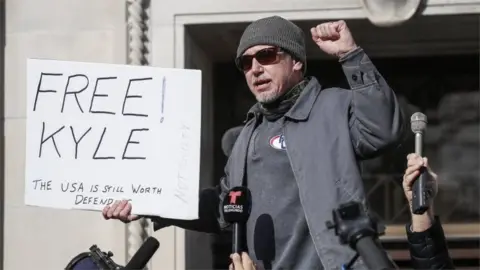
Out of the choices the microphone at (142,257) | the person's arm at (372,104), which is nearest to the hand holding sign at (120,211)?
the microphone at (142,257)

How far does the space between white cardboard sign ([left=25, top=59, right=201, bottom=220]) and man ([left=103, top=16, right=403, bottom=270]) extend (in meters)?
0.10

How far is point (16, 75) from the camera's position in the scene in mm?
5375

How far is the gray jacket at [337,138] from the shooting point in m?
3.07

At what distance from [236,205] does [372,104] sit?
1.65 ft

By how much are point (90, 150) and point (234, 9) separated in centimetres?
198

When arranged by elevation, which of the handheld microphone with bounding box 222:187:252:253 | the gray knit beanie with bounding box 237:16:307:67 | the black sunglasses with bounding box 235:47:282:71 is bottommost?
the handheld microphone with bounding box 222:187:252:253

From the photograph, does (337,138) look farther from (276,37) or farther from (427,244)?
(427,244)

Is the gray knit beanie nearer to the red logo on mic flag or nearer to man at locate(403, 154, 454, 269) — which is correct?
the red logo on mic flag

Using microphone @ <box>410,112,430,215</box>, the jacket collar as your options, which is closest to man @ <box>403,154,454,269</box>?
microphone @ <box>410,112,430,215</box>

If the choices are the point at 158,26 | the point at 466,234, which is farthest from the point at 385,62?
the point at 158,26

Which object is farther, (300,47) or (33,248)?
(33,248)

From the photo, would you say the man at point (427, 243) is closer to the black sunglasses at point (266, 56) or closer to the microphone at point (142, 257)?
the black sunglasses at point (266, 56)

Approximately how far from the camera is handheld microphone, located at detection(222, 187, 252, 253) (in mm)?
3225

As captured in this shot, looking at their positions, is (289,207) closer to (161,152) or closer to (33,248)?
(161,152)
